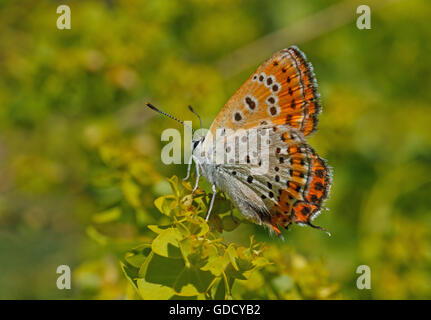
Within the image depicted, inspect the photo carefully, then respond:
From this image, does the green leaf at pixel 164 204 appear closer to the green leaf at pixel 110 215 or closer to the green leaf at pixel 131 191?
the green leaf at pixel 131 191

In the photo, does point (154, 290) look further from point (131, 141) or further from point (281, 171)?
point (131, 141)

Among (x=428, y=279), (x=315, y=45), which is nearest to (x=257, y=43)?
(x=315, y=45)

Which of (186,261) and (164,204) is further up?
(164,204)

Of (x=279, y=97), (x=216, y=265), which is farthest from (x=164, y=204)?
(x=279, y=97)

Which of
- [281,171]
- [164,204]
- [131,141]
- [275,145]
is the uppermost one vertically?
[131,141]

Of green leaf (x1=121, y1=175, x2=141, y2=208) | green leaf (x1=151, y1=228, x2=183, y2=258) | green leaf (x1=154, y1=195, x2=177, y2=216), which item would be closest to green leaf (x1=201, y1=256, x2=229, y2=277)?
green leaf (x1=151, y1=228, x2=183, y2=258)

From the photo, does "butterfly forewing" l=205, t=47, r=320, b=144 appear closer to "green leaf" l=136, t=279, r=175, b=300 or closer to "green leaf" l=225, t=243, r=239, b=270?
"green leaf" l=225, t=243, r=239, b=270

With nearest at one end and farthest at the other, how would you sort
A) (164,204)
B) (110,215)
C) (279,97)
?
(164,204)
(279,97)
(110,215)
